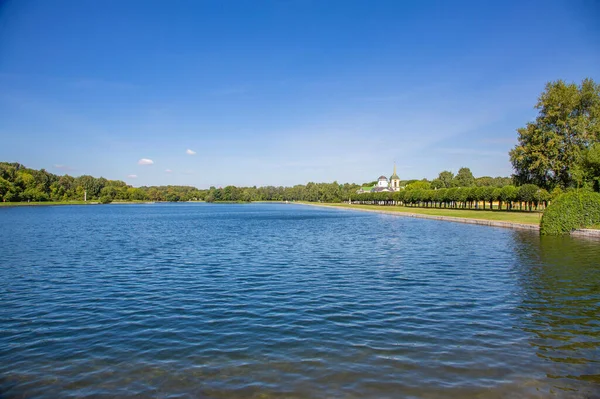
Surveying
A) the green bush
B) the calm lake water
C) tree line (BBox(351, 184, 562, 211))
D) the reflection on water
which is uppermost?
tree line (BBox(351, 184, 562, 211))

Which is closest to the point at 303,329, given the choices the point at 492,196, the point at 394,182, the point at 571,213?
the point at 571,213

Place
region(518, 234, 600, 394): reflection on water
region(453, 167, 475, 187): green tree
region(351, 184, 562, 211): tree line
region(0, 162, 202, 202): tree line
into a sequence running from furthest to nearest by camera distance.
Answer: region(453, 167, 475, 187): green tree
region(0, 162, 202, 202): tree line
region(351, 184, 562, 211): tree line
region(518, 234, 600, 394): reflection on water

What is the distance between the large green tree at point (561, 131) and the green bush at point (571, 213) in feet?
61.3

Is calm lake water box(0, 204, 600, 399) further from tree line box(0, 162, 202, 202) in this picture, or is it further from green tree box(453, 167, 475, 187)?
green tree box(453, 167, 475, 187)

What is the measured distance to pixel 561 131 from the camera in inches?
1989

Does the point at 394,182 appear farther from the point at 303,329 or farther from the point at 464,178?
the point at 303,329

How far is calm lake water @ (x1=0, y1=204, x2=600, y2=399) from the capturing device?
21.4ft

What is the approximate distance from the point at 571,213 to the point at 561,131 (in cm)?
2493

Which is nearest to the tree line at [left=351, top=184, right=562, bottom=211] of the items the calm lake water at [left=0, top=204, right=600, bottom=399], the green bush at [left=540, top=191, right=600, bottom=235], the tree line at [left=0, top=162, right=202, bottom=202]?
the green bush at [left=540, top=191, right=600, bottom=235]

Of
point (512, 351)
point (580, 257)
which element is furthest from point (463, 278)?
point (580, 257)

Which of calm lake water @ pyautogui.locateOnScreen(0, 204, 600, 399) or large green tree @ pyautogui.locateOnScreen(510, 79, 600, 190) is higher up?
large green tree @ pyautogui.locateOnScreen(510, 79, 600, 190)

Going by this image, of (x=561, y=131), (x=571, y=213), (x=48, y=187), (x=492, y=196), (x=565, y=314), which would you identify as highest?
(x=561, y=131)

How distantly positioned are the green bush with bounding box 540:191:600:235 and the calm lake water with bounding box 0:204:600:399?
13.5 metres

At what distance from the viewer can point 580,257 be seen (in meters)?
19.5
